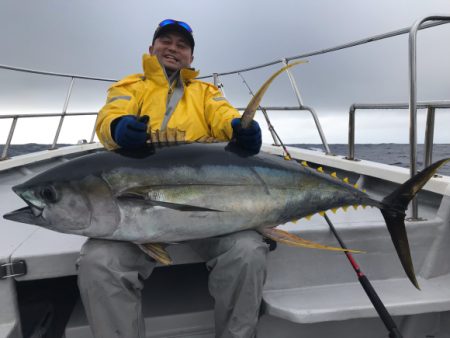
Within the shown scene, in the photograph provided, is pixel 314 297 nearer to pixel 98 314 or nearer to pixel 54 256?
pixel 98 314

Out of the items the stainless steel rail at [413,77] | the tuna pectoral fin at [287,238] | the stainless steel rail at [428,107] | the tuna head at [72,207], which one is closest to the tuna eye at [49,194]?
the tuna head at [72,207]

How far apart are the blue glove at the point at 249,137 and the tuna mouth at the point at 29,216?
34.2 inches

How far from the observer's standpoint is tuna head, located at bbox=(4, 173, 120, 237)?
134cm

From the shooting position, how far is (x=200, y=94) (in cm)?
236

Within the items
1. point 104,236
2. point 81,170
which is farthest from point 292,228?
point 81,170

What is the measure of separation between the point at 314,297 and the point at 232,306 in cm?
49

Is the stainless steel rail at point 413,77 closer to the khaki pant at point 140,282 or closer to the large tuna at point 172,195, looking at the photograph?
the large tuna at point 172,195

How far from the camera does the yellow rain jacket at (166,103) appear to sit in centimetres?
214

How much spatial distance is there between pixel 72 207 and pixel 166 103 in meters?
1.05

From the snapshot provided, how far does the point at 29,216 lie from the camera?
4.42 ft

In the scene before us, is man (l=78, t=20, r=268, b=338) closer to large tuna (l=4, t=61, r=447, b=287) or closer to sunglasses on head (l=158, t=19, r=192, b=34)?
large tuna (l=4, t=61, r=447, b=287)

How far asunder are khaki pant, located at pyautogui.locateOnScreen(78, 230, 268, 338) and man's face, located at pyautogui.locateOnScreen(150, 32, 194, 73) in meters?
1.33

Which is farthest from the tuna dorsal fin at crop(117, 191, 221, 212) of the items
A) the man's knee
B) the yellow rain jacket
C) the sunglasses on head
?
the sunglasses on head

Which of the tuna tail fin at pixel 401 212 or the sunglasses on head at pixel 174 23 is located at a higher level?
the sunglasses on head at pixel 174 23
